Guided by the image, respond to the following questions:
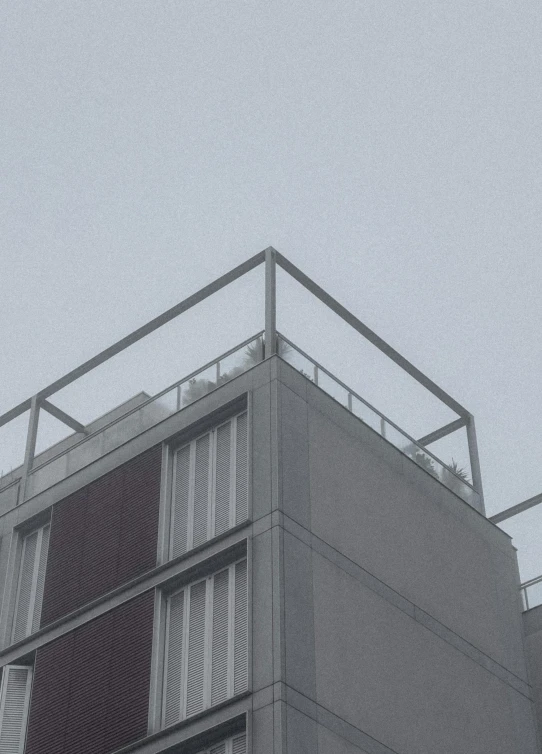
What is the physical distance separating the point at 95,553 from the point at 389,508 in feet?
22.7

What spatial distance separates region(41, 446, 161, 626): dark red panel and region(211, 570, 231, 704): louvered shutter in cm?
208

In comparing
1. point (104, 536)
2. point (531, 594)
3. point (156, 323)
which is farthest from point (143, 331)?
point (531, 594)

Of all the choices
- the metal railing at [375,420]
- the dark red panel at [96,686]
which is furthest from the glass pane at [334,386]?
the dark red panel at [96,686]

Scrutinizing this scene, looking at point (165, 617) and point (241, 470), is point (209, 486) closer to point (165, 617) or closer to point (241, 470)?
point (241, 470)

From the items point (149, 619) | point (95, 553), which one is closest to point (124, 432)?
point (95, 553)

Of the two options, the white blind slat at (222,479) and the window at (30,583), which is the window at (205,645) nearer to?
the white blind slat at (222,479)

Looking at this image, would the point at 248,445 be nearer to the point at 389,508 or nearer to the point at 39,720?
the point at 389,508

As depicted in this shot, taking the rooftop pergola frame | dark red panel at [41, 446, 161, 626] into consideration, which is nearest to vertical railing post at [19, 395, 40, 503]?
the rooftop pergola frame

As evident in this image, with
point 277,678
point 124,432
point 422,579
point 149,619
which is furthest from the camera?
point 124,432

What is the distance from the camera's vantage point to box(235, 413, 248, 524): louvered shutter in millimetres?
29375

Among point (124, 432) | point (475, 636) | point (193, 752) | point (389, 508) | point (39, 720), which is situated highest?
point (124, 432)

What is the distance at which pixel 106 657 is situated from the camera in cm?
2919

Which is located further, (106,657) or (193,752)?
(106,657)

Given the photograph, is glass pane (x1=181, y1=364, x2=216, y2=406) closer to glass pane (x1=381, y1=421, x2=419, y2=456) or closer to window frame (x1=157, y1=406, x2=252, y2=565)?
window frame (x1=157, y1=406, x2=252, y2=565)
